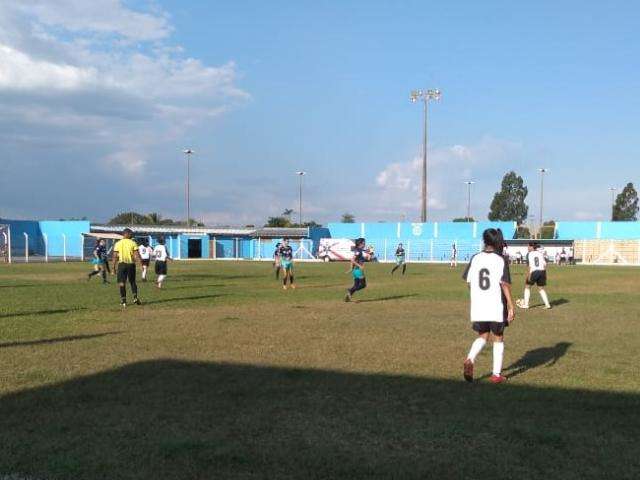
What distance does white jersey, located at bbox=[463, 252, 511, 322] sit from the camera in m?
7.97

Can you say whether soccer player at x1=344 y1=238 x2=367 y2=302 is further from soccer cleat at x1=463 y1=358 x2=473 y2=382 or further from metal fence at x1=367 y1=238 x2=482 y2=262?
metal fence at x1=367 y1=238 x2=482 y2=262

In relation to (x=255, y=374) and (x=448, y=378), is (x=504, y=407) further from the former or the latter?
A: (x=255, y=374)

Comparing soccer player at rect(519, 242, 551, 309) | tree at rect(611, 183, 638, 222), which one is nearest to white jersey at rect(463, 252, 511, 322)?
soccer player at rect(519, 242, 551, 309)

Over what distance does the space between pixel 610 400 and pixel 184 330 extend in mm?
7753

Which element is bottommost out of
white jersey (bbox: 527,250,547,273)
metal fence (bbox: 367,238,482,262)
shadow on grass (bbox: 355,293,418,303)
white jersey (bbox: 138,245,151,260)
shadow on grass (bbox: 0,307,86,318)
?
metal fence (bbox: 367,238,482,262)

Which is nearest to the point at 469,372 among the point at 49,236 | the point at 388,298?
the point at 388,298

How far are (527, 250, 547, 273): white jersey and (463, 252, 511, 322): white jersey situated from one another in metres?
9.90

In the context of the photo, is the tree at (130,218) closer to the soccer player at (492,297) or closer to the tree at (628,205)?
the tree at (628,205)

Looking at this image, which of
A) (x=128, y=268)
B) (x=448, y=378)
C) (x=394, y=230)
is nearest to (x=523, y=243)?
(x=394, y=230)

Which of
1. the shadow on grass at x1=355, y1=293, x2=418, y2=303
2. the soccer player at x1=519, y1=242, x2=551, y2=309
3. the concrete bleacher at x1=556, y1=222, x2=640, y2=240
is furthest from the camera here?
the concrete bleacher at x1=556, y1=222, x2=640, y2=240

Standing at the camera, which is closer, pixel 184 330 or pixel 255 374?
pixel 255 374

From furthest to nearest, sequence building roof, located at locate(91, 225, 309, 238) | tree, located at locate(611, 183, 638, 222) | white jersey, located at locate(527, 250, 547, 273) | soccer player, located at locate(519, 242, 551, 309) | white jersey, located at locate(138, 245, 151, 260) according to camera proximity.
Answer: tree, located at locate(611, 183, 638, 222), building roof, located at locate(91, 225, 309, 238), white jersey, located at locate(138, 245, 151, 260), white jersey, located at locate(527, 250, 547, 273), soccer player, located at locate(519, 242, 551, 309)

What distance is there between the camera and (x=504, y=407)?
21.6 feet

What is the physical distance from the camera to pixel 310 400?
6.82 meters
